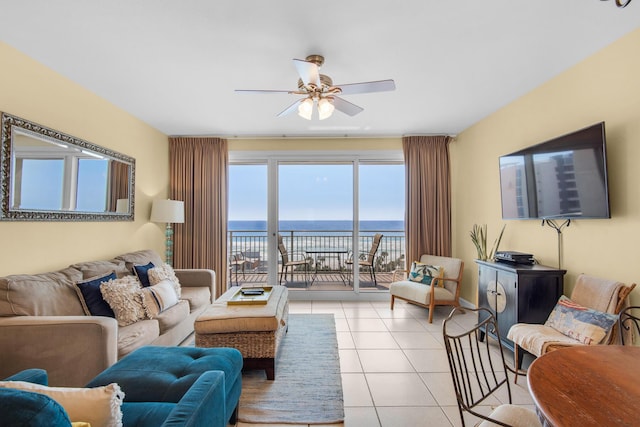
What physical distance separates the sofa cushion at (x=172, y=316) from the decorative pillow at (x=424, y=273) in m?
2.98

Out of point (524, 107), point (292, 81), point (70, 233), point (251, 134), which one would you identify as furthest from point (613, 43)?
point (70, 233)

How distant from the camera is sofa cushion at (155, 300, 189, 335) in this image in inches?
107

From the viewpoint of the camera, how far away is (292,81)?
289 centimetres

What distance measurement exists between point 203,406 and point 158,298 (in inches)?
74.7

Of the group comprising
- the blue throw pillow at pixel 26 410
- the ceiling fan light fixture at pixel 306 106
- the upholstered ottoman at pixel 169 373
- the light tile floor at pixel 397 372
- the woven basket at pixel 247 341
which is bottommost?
the light tile floor at pixel 397 372

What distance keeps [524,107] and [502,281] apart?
189cm

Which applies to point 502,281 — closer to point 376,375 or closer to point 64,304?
point 376,375

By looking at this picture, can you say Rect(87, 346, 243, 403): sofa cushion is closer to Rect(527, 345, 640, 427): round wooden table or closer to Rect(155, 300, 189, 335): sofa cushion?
Rect(155, 300, 189, 335): sofa cushion

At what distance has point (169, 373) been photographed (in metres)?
1.68

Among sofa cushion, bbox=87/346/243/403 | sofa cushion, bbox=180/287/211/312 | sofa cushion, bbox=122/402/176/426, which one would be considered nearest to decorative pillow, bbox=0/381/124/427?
sofa cushion, bbox=122/402/176/426

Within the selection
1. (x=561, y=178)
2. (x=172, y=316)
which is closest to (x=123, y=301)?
(x=172, y=316)

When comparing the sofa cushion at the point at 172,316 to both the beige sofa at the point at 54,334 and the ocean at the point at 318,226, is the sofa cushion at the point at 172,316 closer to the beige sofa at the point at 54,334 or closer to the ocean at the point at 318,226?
the beige sofa at the point at 54,334

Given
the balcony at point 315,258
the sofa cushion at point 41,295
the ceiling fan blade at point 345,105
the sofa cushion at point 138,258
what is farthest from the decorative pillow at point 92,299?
the balcony at point 315,258

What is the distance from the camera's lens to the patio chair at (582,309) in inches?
81.4
